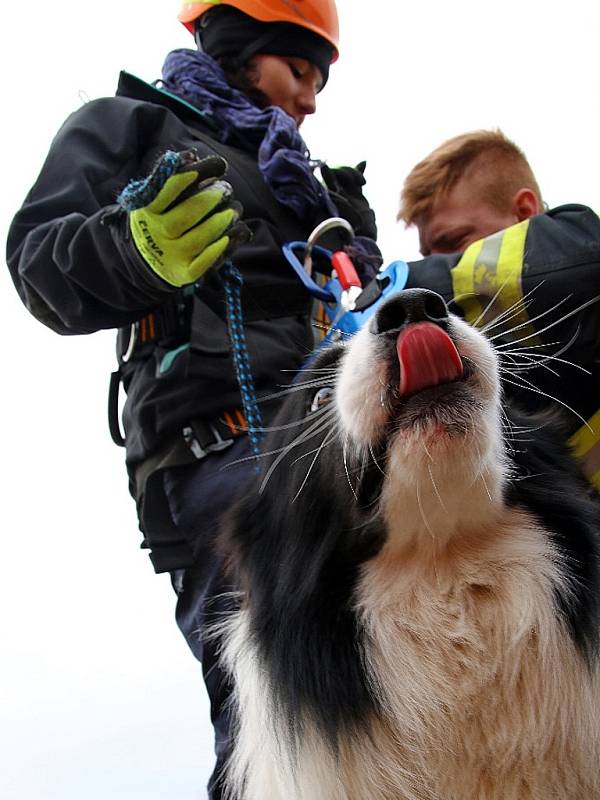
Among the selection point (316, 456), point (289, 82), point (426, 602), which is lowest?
point (426, 602)

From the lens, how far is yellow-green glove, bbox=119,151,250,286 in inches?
57.1

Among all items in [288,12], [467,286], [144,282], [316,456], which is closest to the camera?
[316,456]

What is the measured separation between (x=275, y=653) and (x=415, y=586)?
0.30 metres

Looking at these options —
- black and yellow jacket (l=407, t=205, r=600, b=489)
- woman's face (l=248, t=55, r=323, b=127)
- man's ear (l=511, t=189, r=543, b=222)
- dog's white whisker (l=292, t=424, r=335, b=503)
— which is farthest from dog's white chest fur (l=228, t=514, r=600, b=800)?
man's ear (l=511, t=189, r=543, b=222)

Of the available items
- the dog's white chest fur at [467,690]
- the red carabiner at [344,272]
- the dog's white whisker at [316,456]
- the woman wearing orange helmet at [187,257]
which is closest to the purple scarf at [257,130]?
the woman wearing orange helmet at [187,257]

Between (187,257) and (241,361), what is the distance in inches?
9.5

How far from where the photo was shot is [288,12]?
2227mm

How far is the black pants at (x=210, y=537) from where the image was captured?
5.89 feet

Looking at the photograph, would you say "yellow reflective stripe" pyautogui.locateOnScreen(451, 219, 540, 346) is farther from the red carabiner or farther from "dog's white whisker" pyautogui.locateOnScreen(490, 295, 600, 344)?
the red carabiner

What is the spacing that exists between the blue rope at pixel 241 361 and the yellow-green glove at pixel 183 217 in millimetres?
127

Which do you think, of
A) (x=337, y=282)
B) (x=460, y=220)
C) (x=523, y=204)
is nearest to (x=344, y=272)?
(x=337, y=282)

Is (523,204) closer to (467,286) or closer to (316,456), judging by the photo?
(467,286)

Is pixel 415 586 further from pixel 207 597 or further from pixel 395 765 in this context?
pixel 207 597

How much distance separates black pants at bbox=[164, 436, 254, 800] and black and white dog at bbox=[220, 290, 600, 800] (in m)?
0.33
